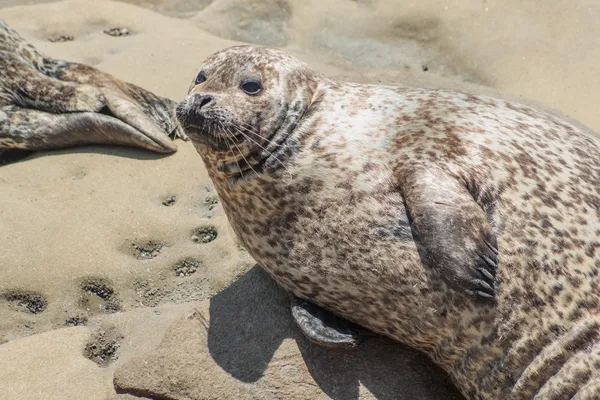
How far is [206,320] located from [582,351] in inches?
77.6

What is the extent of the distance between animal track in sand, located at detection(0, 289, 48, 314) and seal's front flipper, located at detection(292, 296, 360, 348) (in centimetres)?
172

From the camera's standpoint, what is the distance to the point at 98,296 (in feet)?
17.0

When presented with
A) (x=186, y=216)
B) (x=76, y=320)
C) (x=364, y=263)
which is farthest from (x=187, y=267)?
(x=364, y=263)

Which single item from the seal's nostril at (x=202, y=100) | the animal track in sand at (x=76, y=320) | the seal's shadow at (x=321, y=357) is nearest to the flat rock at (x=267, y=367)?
the seal's shadow at (x=321, y=357)

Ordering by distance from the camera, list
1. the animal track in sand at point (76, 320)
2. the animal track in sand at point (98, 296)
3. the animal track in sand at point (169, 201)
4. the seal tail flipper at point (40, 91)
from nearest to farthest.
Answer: the animal track in sand at point (76, 320), the animal track in sand at point (98, 296), the animal track in sand at point (169, 201), the seal tail flipper at point (40, 91)

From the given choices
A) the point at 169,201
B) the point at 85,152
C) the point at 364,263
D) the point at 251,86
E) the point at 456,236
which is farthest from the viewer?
the point at 85,152

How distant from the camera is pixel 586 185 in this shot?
4.16m

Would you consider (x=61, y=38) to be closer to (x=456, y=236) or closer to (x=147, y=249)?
(x=147, y=249)

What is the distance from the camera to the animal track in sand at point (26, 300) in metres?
5.05

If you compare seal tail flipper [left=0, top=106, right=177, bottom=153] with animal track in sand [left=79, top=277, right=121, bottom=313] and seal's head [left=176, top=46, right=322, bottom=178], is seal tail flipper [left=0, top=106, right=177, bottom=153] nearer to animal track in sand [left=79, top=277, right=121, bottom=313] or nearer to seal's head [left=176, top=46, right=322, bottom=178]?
animal track in sand [left=79, top=277, right=121, bottom=313]

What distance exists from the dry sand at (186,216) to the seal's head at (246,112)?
81 centimetres

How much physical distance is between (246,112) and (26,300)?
1.91 m

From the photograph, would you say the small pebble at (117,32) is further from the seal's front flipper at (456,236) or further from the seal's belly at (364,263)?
the seal's front flipper at (456,236)

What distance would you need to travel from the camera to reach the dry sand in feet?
14.0
